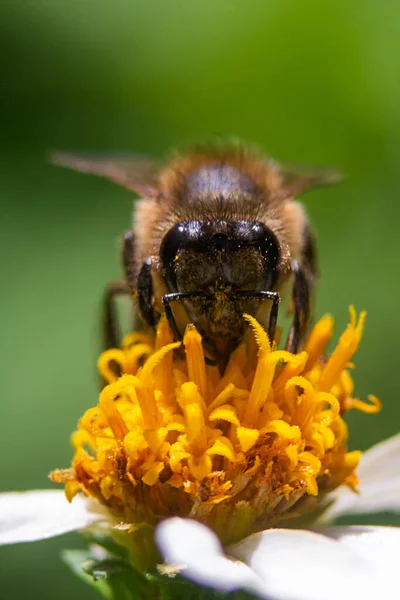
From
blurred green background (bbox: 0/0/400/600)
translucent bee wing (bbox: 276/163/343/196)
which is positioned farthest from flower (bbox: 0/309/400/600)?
blurred green background (bbox: 0/0/400/600)

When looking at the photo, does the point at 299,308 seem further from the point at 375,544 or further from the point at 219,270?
the point at 375,544

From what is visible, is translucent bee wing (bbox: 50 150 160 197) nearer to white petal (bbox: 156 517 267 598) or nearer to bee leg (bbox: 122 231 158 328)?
bee leg (bbox: 122 231 158 328)

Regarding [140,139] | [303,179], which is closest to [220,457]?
[303,179]

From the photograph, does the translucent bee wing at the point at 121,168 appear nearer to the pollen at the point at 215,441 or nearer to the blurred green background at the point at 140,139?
the pollen at the point at 215,441

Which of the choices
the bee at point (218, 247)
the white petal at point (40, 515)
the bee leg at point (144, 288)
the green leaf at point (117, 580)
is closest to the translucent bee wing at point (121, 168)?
the bee at point (218, 247)

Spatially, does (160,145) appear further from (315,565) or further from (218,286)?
(315,565)

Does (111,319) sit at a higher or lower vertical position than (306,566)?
higher
